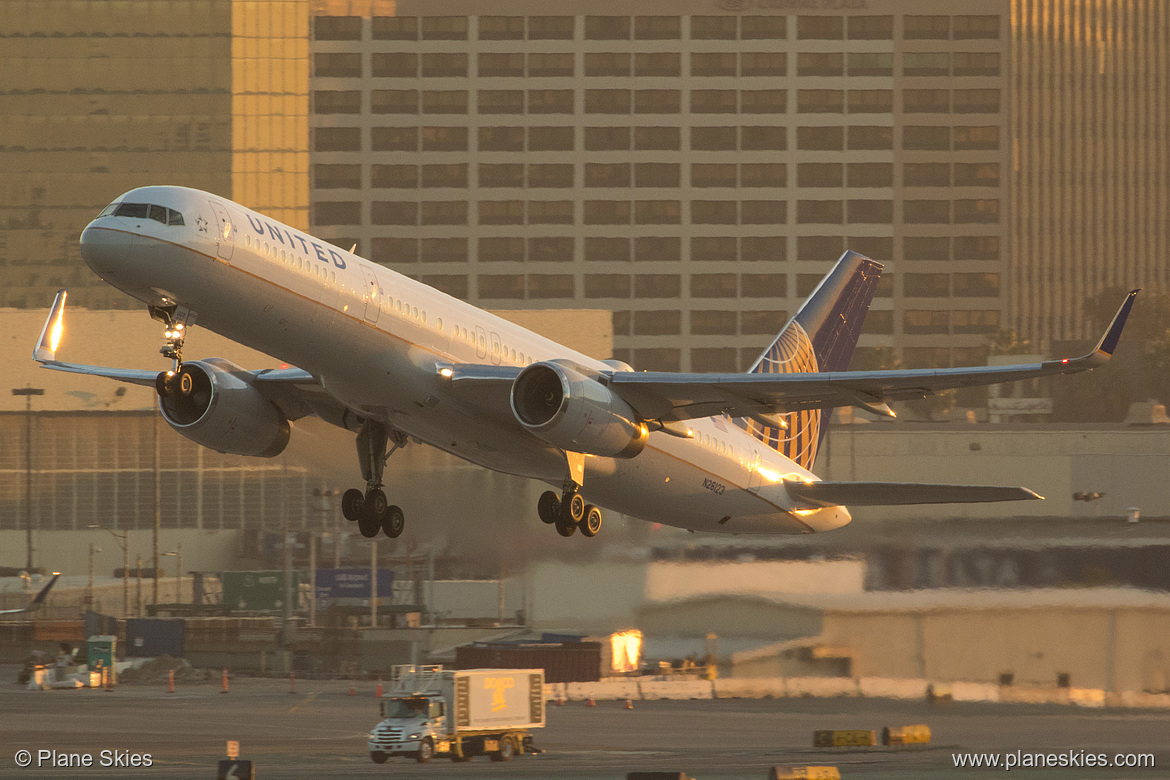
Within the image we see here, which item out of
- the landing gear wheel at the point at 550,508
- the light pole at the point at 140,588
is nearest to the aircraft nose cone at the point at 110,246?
the landing gear wheel at the point at 550,508

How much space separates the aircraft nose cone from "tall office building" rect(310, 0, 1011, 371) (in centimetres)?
13862

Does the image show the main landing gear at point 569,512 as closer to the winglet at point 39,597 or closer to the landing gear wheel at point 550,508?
the landing gear wheel at point 550,508

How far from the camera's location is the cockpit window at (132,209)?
30.6 meters

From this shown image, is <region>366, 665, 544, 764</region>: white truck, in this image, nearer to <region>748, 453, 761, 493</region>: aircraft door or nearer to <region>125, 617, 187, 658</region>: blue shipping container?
<region>748, 453, 761, 493</region>: aircraft door

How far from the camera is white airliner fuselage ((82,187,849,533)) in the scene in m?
30.7

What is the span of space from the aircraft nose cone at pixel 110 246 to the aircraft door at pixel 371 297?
5.20 m

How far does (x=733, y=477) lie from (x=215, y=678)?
53.7m

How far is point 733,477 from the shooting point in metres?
41.8

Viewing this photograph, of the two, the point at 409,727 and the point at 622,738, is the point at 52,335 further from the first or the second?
the point at 622,738

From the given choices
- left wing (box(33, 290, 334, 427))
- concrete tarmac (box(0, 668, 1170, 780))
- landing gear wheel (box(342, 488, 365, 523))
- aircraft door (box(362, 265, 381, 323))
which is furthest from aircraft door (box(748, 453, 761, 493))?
concrete tarmac (box(0, 668, 1170, 780))

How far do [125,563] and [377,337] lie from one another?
63232 mm

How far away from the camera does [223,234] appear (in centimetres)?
3102

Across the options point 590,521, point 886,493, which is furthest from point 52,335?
point 886,493

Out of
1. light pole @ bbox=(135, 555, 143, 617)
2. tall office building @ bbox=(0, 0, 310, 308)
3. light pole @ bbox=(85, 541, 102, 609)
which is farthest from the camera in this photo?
tall office building @ bbox=(0, 0, 310, 308)
